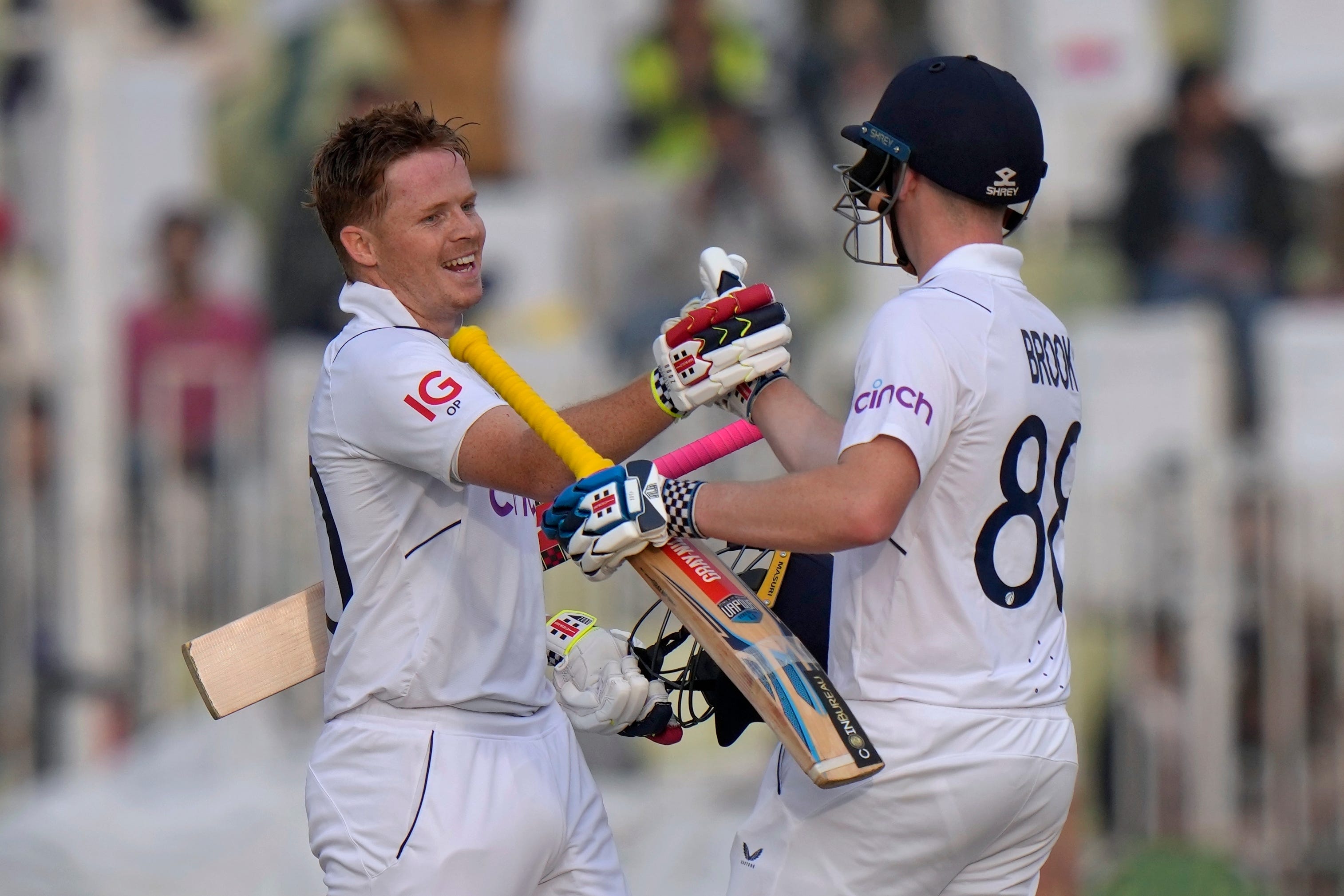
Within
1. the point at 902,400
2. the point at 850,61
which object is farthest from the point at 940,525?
the point at 850,61

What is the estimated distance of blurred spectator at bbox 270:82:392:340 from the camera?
30.8 feet

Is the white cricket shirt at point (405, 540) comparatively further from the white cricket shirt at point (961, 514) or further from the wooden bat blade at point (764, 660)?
the white cricket shirt at point (961, 514)

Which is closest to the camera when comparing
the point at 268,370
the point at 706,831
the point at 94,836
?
the point at 706,831

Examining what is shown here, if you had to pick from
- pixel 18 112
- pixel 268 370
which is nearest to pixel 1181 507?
pixel 268 370

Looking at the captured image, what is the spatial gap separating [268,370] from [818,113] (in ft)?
11.6

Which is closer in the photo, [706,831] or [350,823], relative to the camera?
[350,823]

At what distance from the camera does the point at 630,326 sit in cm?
917

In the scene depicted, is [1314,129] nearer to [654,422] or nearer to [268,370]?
[268,370]

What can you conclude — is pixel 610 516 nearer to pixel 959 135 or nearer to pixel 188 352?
pixel 959 135

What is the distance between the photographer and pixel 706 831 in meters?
6.79

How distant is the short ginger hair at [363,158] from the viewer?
2.97 metres

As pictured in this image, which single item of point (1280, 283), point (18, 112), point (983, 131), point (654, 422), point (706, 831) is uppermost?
point (18, 112)

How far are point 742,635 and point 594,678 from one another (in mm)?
452

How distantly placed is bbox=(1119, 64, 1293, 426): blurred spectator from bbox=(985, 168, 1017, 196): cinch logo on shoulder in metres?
6.16
